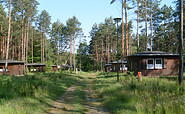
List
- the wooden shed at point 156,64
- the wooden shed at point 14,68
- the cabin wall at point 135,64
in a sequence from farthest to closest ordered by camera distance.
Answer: the wooden shed at point 14,68 → the cabin wall at point 135,64 → the wooden shed at point 156,64

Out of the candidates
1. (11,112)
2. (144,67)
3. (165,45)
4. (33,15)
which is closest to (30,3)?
(33,15)

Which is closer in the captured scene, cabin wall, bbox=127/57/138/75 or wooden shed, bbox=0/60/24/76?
cabin wall, bbox=127/57/138/75

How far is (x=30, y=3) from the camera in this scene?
33938mm

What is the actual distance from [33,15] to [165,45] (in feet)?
144

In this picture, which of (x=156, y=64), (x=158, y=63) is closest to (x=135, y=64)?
(x=156, y=64)

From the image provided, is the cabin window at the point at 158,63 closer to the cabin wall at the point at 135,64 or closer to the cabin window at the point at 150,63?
the cabin window at the point at 150,63

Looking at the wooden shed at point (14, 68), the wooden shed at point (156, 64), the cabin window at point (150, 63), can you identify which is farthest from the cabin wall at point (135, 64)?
the wooden shed at point (14, 68)

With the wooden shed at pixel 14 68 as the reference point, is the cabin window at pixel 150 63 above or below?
above

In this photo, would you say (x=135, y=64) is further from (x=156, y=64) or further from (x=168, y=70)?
(x=168, y=70)

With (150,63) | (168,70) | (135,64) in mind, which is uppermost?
(150,63)

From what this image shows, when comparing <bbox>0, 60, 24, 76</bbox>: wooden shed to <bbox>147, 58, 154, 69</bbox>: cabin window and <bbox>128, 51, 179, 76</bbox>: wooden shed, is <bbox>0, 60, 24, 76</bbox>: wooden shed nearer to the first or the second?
<bbox>128, 51, 179, 76</bbox>: wooden shed

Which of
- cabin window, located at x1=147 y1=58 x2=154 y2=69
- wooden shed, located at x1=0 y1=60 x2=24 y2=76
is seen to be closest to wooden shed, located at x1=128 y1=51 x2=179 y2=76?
cabin window, located at x1=147 y1=58 x2=154 y2=69

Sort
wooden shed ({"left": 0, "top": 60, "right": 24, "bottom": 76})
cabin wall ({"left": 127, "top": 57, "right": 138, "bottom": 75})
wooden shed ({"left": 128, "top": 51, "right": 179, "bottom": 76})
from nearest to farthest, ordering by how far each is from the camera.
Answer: wooden shed ({"left": 128, "top": 51, "right": 179, "bottom": 76}) → cabin wall ({"left": 127, "top": 57, "right": 138, "bottom": 75}) → wooden shed ({"left": 0, "top": 60, "right": 24, "bottom": 76})

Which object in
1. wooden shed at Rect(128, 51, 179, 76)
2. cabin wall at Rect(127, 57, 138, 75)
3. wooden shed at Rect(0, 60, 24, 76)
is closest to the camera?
wooden shed at Rect(128, 51, 179, 76)
